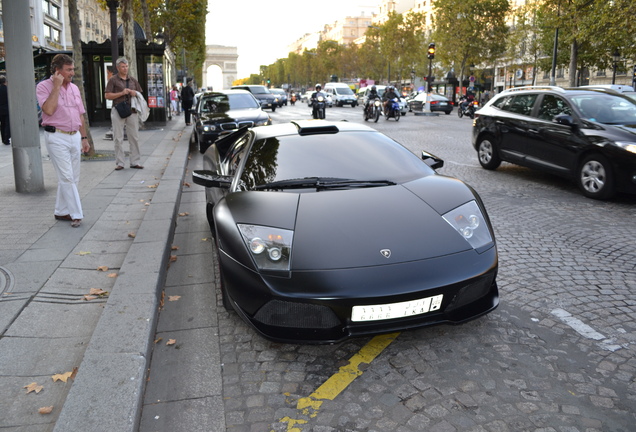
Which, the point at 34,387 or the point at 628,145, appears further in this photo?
the point at 628,145

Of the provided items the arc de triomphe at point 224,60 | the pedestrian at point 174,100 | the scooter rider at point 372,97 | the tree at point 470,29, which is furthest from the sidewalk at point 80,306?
the arc de triomphe at point 224,60

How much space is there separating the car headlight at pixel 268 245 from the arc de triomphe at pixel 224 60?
14051 centimetres

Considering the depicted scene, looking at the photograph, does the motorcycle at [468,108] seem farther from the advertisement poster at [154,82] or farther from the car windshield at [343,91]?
the advertisement poster at [154,82]

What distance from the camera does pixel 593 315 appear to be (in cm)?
402

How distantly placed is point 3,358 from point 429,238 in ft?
8.18

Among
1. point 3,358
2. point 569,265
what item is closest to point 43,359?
point 3,358

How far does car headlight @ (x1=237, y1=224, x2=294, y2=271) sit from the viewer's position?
339 centimetres

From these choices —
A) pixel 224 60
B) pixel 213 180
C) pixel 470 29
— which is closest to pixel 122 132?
pixel 213 180

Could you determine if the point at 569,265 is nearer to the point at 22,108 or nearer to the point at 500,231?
the point at 500,231

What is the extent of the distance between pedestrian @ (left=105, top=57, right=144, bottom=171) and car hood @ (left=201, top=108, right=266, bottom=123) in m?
4.07

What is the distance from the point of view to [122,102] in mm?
10023

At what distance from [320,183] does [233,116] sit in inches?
438

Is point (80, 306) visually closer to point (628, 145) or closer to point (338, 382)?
point (338, 382)

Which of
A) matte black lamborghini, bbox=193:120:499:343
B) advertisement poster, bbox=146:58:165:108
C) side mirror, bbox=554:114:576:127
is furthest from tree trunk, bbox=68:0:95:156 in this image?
advertisement poster, bbox=146:58:165:108
